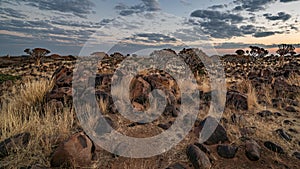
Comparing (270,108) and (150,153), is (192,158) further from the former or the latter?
(270,108)

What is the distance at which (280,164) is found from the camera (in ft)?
11.2

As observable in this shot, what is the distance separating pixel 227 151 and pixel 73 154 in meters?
2.26

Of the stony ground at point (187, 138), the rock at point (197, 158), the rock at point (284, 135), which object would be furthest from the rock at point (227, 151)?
the rock at point (284, 135)

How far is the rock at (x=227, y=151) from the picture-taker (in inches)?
140

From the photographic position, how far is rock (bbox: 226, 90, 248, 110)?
636 cm

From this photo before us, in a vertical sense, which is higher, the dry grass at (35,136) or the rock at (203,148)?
the dry grass at (35,136)

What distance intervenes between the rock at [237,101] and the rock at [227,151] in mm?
2854

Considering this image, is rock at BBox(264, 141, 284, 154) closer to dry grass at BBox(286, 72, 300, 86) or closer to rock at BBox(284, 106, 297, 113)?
rock at BBox(284, 106, 297, 113)

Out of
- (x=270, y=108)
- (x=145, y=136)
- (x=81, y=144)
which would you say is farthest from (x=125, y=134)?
(x=270, y=108)

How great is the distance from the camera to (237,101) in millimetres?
6637

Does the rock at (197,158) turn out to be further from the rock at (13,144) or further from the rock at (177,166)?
the rock at (13,144)

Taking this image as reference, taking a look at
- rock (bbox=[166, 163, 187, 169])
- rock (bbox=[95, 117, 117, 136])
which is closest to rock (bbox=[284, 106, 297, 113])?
rock (bbox=[166, 163, 187, 169])

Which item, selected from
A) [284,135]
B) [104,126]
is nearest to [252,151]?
[284,135]

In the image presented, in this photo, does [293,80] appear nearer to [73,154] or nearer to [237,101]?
[237,101]
